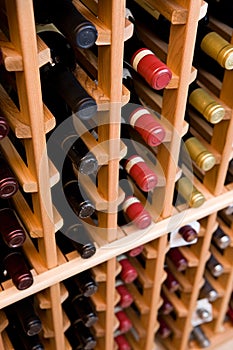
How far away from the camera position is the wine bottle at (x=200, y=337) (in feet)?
4.48

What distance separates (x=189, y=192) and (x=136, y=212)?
133mm

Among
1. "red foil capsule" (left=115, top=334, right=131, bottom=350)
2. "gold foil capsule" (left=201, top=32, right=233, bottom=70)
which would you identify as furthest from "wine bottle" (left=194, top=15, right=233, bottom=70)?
"red foil capsule" (left=115, top=334, right=131, bottom=350)

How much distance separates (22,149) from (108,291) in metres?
0.34

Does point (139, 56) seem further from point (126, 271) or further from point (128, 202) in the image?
point (126, 271)

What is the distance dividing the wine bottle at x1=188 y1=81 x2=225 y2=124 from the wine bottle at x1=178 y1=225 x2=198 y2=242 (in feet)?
0.79

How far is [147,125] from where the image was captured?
0.78 meters

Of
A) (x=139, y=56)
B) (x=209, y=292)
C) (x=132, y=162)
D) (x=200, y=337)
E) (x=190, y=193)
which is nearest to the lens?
(x=139, y=56)

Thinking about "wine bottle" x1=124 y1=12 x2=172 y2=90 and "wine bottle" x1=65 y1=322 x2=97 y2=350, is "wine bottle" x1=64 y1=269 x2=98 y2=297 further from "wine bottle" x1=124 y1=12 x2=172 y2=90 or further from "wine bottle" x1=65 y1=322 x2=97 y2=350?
"wine bottle" x1=124 y1=12 x2=172 y2=90

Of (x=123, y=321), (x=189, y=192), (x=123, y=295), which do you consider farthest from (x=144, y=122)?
(x=123, y=321)

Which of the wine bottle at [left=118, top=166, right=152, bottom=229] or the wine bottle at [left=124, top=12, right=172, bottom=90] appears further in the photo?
the wine bottle at [left=118, top=166, right=152, bottom=229]

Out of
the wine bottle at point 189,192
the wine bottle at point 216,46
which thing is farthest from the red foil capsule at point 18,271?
the wine bottle at point 216,46

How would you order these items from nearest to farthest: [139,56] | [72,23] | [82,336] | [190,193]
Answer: [72,23]
[139,56]
[190,193]
[82,336]

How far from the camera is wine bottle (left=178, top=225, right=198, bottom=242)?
101cm

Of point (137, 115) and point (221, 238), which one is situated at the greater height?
point (137, 115)
